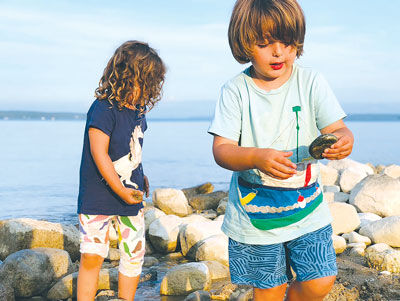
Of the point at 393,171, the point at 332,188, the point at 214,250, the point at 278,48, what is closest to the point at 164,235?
the point at 214,250

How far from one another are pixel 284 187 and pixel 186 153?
21.7 metres

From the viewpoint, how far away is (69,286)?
4.40 m

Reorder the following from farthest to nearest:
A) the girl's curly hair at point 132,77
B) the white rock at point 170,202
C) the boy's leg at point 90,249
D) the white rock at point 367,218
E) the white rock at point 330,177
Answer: the white rock at point 330,177 < the white rock at point 170,202 < the white rock at point 367,218 < the girl's curly hair at point 132,77 < the boy's leg at point 90,249

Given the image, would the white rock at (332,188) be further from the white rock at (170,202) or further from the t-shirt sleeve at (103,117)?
the t-shirt sleeve at (103,117)

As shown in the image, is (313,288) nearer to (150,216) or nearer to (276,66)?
(276,66)

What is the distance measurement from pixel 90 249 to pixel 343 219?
3.65 metres

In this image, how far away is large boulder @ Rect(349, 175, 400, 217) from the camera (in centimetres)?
707

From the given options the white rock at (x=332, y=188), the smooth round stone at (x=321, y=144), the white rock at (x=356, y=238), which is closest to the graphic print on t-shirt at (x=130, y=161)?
the smooth round stone at (x=321, y=144)

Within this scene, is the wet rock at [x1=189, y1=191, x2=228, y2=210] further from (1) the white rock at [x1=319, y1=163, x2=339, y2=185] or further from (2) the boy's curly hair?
(2) the boy's curly hair

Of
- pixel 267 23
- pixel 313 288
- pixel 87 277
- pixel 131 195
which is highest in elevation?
pixel 267 23

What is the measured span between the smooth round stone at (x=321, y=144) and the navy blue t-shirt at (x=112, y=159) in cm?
162

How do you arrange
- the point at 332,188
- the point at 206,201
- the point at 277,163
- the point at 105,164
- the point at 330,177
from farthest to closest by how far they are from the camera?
the point at 330,177
the point at 206,201
the point at 332,188
the point at 105,164
the point at 277,163

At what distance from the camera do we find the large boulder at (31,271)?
449 cm

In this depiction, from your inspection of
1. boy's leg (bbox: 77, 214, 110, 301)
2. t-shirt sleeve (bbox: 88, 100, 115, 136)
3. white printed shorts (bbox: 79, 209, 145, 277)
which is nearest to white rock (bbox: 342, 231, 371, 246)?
white printed shorts (bbox: 79, 209, 145, 277)
